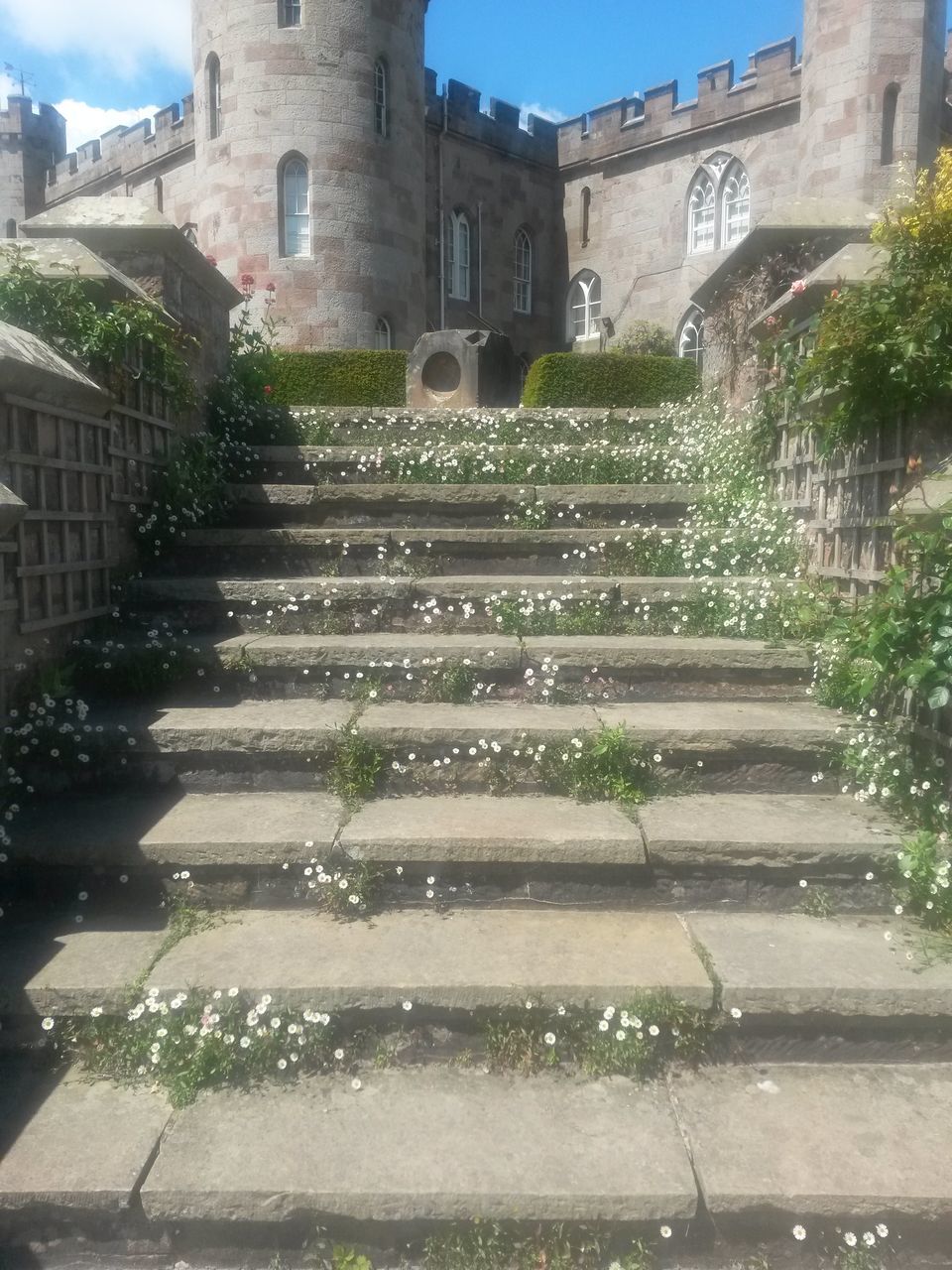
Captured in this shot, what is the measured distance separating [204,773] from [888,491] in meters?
2.83

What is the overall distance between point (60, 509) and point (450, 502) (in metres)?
2.14

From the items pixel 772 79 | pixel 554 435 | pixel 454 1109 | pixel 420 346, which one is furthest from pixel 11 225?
pixel 454 1109

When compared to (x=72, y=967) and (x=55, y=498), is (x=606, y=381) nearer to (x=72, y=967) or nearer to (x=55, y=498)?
(x=55, y=498)

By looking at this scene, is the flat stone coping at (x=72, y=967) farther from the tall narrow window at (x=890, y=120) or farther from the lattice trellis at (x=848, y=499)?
the tall narrow window at (x=890, y=120)

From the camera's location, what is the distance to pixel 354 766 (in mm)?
3176

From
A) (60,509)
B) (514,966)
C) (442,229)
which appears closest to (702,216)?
(442,229)

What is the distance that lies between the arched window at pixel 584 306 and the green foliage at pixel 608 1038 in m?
23.6

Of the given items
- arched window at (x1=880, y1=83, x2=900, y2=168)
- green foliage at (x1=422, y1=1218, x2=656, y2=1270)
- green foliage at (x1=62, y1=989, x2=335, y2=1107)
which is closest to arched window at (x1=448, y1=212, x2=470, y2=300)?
arched window at (x1=880, y1=83, x2=900, y2=168)

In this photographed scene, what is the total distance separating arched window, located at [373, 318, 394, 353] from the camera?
636 inches

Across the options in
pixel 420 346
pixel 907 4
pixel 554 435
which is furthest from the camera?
pixel 907 4

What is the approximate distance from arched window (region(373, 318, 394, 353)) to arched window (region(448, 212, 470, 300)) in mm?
6772

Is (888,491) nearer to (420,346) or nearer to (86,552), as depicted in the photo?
(86,552)

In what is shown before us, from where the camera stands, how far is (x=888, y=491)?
3400 mm

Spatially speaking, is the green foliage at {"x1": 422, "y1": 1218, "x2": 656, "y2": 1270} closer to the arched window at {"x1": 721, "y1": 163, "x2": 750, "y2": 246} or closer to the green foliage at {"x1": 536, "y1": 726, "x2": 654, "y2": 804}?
the green foliage at {"x1": 536, "y1": 726, "x2": 654, "y2": 804}
